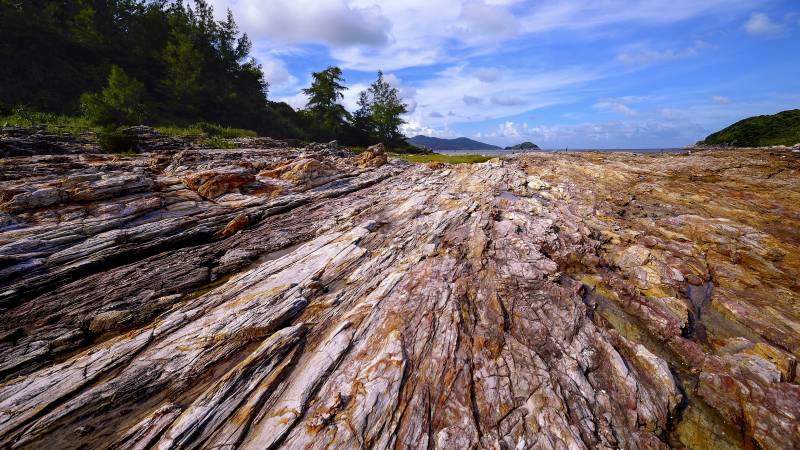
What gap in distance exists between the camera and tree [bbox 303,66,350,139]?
82.9 meters

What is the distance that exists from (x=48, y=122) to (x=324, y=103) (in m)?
56.6

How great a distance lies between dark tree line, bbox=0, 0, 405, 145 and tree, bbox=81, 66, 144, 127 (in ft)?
0.50

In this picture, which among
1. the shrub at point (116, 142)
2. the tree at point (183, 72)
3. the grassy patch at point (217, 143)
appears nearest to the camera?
the shrub at point (116, 142)

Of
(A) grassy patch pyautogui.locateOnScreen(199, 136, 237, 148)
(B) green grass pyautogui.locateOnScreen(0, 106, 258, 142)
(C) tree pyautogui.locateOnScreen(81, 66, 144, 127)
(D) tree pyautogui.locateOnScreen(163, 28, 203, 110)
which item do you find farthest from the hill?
(C) tree pyautogui.locateOnScreen(81, 66, 144, 127)

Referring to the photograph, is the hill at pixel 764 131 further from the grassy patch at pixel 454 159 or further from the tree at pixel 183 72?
the tree at pixel 183 72

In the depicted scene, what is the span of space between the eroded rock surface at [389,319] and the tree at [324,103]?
6309cm

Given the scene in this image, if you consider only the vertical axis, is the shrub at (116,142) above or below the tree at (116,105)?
below

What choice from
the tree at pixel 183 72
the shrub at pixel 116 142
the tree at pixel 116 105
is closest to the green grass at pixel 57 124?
the tree at pixel 116 105

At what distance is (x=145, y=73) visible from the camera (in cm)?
6450

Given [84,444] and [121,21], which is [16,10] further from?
[84,444]

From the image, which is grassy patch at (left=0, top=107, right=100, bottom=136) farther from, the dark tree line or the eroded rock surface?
the eroded rock surface

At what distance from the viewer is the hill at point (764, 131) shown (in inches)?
3572

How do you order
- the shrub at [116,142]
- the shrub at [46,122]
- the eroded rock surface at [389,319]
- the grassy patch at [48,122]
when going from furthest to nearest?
the shrub at [46,122] < the grassy patch at [48,122] < the shrub at [116,142] < the eroded rock surface at [389,319]

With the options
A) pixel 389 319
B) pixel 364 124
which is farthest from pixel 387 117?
pixel 389 319
